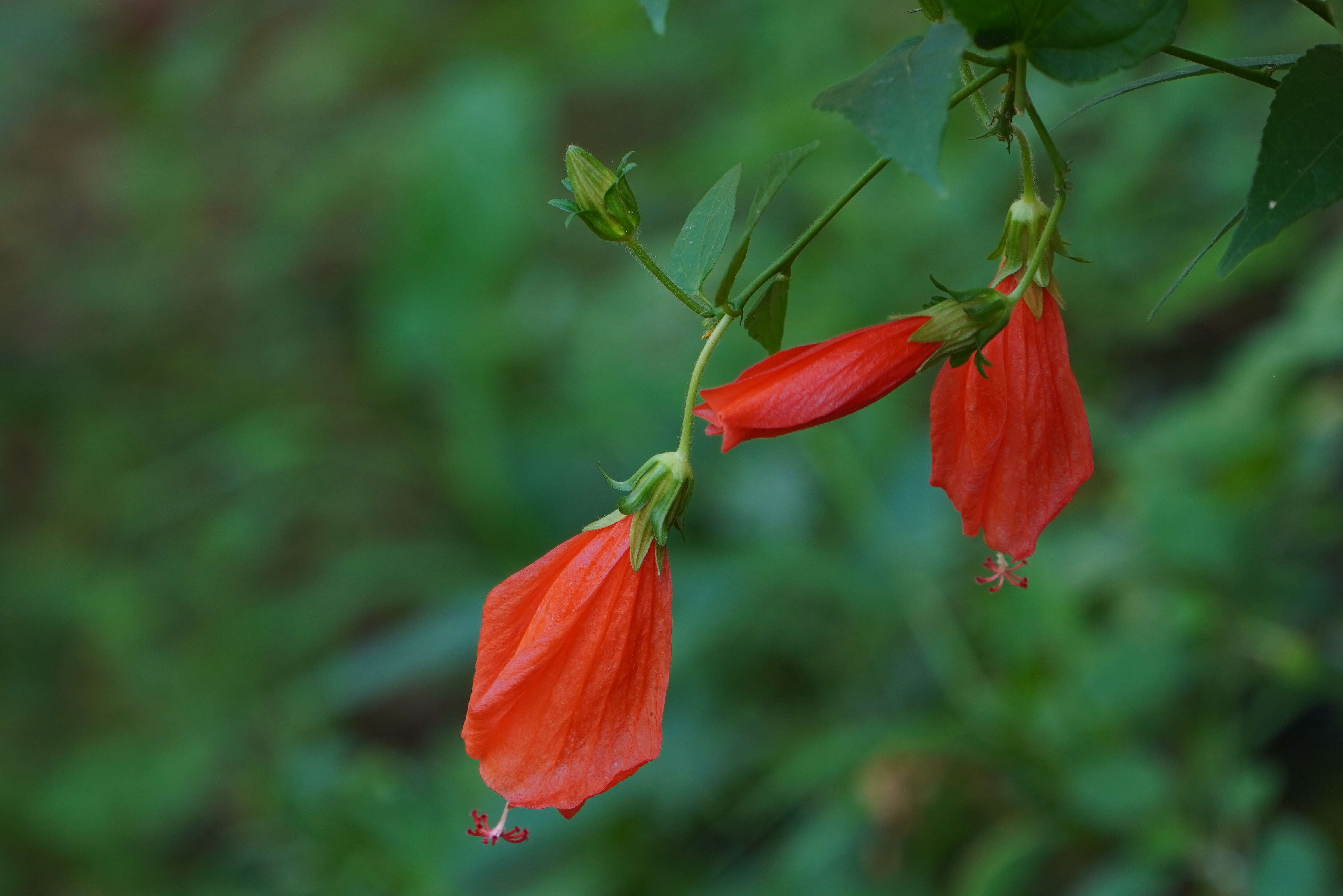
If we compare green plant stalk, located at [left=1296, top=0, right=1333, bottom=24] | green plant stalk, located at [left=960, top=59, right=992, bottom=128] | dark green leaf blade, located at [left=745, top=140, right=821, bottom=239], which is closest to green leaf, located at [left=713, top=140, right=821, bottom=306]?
dark green leaf blade, located at [left=745, top=140, right=821, bottom=239]

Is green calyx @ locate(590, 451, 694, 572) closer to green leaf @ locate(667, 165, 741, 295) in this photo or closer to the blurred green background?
green leaf @ locate(667, 165, 741, 295)

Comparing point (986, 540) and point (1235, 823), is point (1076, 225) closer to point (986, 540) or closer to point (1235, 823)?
point (1235, 823)

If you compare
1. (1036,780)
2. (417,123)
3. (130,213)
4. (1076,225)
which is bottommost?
(1036,780)

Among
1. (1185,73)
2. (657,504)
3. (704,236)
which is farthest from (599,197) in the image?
(1185,73)

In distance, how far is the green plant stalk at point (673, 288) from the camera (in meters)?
0.56

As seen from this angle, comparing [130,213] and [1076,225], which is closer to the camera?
[1076,225]

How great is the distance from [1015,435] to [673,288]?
0.64 ft

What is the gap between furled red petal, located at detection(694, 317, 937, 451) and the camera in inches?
21.5

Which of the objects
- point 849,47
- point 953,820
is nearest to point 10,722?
point 953,820

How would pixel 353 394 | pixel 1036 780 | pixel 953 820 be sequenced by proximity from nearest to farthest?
pixel 1036 780
pixel 953 820
pixel 353 394

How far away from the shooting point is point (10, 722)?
2.64 m

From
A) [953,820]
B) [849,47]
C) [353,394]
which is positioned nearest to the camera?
[953,820]

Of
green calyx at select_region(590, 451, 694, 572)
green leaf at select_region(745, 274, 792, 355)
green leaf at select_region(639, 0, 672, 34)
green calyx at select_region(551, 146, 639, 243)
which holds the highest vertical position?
green leaf at select_region(639, 0, 672, 34)

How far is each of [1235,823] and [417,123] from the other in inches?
106
